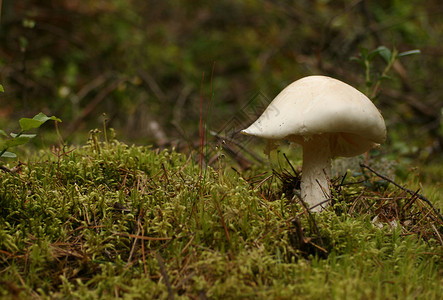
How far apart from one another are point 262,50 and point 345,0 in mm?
1892

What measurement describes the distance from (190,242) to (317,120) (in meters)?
0.82

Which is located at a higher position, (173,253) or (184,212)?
(184,212)

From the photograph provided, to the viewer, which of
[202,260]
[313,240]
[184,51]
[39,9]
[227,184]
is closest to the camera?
[202,260]

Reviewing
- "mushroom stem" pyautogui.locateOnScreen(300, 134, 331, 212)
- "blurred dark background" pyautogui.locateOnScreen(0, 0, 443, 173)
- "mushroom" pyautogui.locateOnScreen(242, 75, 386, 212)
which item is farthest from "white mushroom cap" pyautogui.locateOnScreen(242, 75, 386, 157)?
"blurred dark background" pyautogui.locateOnScreen(0, 0, 443, 173)

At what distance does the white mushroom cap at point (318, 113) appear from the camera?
1760 millimetres

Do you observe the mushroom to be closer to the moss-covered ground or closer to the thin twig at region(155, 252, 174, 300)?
the moss-covered ground

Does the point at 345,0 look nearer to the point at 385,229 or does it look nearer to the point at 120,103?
the point at 120,103

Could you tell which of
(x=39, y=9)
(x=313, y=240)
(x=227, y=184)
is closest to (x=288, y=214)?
(x=313, y=240)

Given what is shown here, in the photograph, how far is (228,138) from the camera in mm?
2566

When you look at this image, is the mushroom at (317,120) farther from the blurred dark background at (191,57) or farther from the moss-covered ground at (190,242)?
the blurred dark background at (191,57)

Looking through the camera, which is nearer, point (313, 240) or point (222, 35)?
point (313, 240)

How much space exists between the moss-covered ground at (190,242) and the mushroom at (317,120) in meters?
0.23

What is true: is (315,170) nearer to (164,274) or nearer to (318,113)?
(318,113)

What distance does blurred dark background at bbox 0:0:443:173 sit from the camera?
19.1 ft
